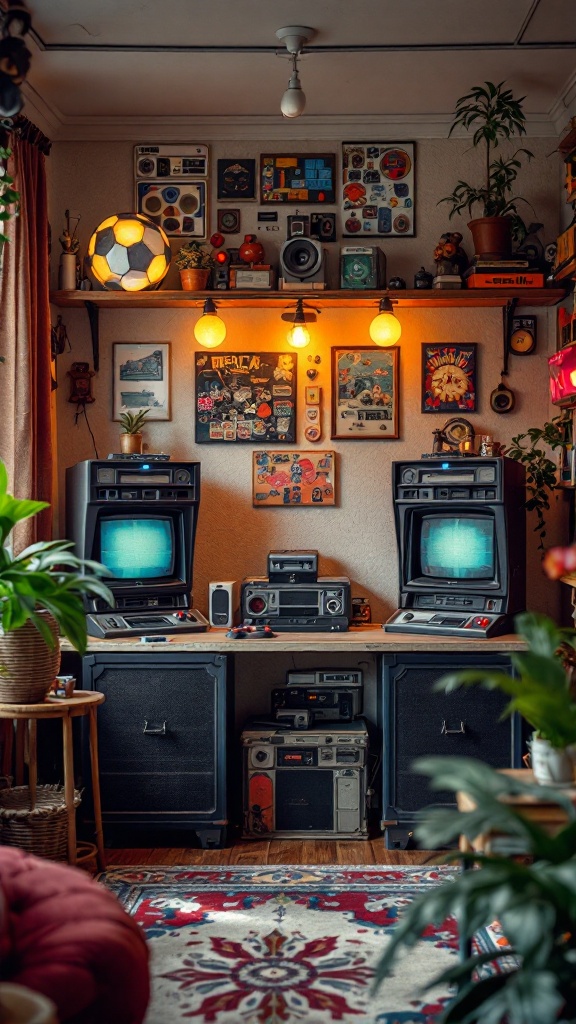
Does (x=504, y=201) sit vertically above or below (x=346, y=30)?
below

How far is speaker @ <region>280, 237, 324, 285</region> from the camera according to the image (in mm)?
4574

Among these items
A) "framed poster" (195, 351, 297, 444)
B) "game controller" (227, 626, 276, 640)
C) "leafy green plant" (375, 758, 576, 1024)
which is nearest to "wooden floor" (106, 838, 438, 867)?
"game controller" (227, 626, 276, 640)

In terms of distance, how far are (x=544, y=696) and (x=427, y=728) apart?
1812 millimetres

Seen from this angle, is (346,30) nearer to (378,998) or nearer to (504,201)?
(504,201)

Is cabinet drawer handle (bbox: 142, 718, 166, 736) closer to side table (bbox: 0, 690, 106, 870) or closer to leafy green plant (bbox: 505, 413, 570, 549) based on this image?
side table (bbox: 0, 690, 106, 870)

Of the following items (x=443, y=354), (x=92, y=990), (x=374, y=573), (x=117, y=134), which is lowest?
(x=92, y=990)

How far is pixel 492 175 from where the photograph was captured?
4.64 meters

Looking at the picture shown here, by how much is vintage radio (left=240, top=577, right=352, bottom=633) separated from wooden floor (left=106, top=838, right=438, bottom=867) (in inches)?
33.8

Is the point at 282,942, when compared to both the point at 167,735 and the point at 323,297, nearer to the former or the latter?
the point at 167,735

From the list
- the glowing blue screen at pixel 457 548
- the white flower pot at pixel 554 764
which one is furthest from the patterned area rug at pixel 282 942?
the glowing blue screen at pixel 457 548

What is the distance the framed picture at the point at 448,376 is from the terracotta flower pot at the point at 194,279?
1.05 metres

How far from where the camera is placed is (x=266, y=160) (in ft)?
15.8

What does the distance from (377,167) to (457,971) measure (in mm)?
3724

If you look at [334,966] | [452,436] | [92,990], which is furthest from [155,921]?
[452,436]
